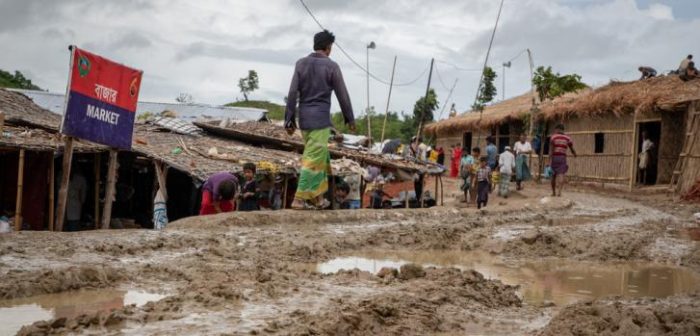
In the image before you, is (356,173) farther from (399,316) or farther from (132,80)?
(399,316)

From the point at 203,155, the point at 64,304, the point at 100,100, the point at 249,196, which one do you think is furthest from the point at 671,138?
the point at 64,304

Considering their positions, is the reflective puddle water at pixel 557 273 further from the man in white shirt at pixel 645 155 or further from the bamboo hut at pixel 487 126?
the bamboo hut at pixel 487 126

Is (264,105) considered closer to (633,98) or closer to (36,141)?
(633,98)

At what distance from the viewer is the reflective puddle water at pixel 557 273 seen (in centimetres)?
570

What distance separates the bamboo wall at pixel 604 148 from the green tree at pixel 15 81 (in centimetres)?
2431

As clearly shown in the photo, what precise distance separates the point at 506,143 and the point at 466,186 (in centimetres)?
1099

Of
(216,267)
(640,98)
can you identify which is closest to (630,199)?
(640,98)

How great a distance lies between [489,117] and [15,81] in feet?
75.1

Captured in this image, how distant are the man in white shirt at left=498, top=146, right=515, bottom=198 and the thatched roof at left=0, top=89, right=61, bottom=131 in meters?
9.82

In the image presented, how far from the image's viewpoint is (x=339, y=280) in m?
5.20

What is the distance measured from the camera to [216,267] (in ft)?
17.3

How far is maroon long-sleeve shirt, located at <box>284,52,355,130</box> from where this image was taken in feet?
26.2

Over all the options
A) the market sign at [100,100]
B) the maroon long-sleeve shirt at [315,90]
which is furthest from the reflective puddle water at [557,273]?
the market sign at [100,100]

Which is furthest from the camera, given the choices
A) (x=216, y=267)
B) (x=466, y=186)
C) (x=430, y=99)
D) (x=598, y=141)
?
(x=430, y=99)
